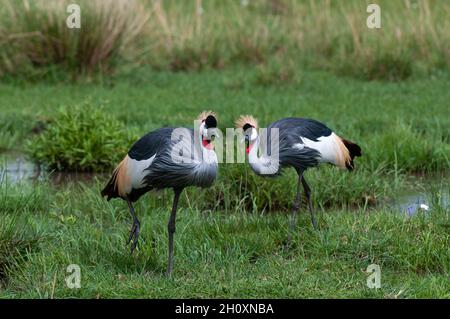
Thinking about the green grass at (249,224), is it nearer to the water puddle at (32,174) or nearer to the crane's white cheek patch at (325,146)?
the water puddle at (32,174)

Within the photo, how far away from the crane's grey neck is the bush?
2596 millimetres

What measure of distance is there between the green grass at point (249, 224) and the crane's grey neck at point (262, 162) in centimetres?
42

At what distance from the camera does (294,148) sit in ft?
22.1

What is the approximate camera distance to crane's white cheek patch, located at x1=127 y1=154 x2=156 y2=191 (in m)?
6.06

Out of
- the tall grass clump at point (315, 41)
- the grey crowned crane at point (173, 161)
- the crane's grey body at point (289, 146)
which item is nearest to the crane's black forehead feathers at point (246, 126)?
the crane's grey body at point (289, 146)

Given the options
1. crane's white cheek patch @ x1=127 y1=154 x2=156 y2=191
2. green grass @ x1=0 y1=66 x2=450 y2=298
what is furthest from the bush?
crane's white cheek patch @ x1=127 y1=154 x2=156 y2=191

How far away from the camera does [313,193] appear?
306 inches

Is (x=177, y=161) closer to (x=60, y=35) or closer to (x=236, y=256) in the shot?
(x=236, y=256)

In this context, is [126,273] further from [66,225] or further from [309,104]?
[309,104]

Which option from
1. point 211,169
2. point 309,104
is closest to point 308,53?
point 309,104

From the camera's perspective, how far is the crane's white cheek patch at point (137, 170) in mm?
6062

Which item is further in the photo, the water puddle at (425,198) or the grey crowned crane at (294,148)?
the water puddle at (425,198)

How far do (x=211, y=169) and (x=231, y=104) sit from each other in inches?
196

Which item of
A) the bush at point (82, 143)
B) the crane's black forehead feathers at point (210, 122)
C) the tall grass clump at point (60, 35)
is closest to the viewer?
the crane's black forehead feathers at point (210, 122)
